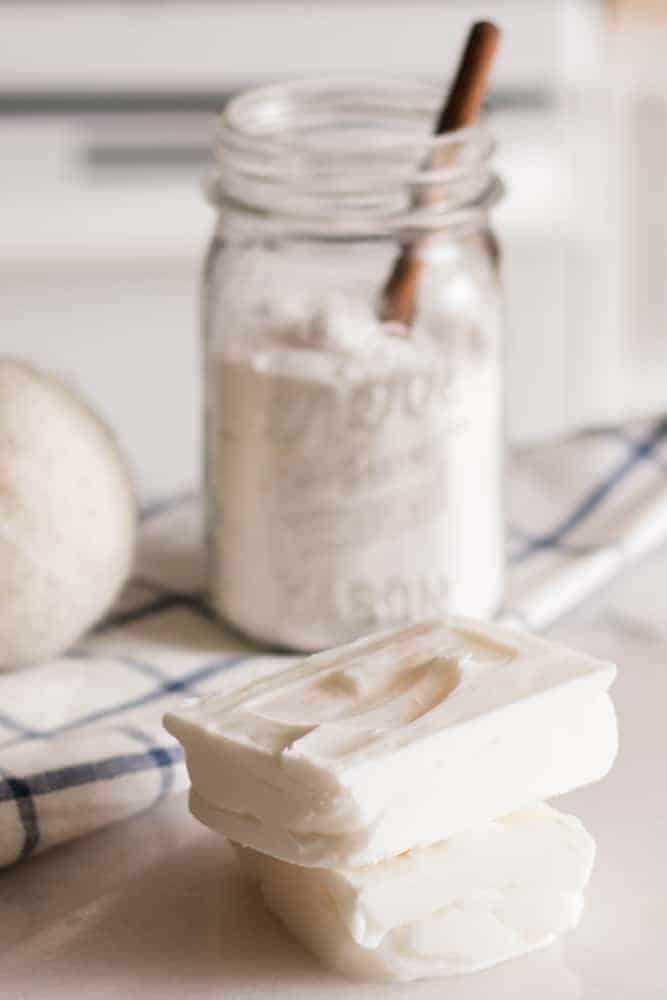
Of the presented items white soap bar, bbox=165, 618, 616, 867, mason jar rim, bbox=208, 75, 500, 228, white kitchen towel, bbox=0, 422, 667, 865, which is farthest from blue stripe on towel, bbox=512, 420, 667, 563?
white soap bar, bbox=165, 618, 616, 867

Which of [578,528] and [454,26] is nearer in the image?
[578,528]

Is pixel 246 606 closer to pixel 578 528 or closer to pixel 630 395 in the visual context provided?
pixel 578 528

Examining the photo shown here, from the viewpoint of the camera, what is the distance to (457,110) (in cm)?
81

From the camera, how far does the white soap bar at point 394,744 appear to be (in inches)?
22.1

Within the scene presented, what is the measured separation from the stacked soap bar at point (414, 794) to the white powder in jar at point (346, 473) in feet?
0.62

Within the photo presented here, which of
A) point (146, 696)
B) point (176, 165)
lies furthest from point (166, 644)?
point (176, 165)

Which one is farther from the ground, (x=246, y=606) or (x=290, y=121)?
(x=290, y=121)

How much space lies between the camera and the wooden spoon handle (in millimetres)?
803

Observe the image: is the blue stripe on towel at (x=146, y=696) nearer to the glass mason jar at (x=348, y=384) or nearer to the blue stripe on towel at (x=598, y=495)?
the glass mason jar at (x=348, y=384)

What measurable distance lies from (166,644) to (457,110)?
0.89ft

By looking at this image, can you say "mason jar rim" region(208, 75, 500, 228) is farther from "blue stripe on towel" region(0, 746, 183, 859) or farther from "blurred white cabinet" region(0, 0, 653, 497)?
"blurred white cabinet" region(0, 0, 653, 497)

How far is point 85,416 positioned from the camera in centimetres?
83

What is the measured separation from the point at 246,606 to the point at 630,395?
1.04m

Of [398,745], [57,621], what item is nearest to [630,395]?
[57,621]
